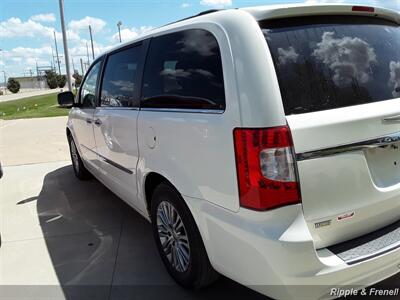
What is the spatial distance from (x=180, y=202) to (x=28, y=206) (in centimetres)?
341

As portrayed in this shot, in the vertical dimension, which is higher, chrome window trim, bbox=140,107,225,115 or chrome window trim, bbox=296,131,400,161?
chrome window trim, bbox=140,107,225,115

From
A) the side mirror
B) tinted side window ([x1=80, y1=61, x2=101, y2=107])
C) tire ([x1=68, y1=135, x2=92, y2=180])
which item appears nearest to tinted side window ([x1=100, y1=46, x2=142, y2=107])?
tinted side window ([x1=80, y1=61, x2=101, y2=107])

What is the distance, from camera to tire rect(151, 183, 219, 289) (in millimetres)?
2807

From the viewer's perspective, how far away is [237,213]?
229cm

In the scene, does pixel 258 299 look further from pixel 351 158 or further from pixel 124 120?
pixel 124 120

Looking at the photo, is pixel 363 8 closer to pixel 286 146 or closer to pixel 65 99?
pixel 286 146

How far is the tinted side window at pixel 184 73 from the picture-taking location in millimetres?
2484

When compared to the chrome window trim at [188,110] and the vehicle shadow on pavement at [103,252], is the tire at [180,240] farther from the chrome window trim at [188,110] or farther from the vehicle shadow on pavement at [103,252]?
the chrome window trim at [188,110]

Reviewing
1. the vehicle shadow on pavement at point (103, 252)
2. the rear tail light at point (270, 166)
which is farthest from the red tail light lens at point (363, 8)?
the vehicle shadow on pavement at point (103, 252)

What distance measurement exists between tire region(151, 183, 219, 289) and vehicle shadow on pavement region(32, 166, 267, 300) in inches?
6.2

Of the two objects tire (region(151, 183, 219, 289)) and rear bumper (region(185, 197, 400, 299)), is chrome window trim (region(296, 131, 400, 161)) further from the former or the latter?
tire (region(151, 183, 219, 289))

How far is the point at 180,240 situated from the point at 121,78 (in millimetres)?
1722

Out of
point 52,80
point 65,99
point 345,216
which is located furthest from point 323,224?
point 52,80

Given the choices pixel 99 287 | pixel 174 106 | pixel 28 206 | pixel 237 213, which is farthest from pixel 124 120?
pixel 28 206
